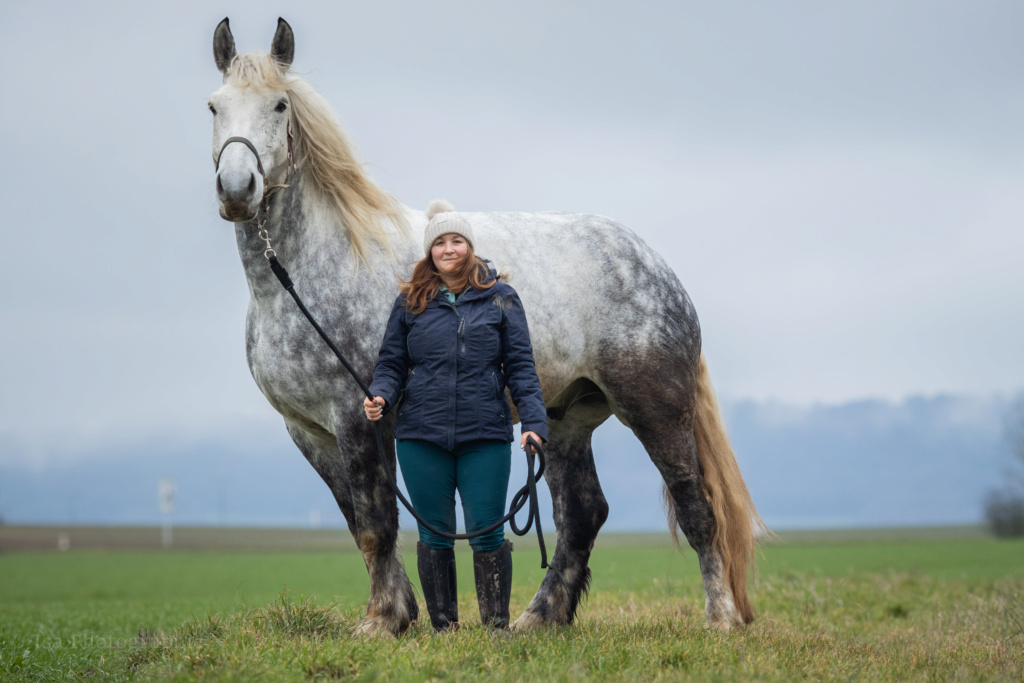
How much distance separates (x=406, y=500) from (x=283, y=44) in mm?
2685

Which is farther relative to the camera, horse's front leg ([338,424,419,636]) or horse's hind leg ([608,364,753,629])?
horse's hind leg ([608,364,753,629])

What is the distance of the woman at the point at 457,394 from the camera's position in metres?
4.46

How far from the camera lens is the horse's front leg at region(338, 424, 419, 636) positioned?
4.71m

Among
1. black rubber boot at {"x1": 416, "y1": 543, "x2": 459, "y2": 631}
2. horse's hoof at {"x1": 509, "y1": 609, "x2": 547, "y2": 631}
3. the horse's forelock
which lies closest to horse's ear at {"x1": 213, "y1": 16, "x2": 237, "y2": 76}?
the horse's forelock

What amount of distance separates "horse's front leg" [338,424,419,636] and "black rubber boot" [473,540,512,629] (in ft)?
1.75

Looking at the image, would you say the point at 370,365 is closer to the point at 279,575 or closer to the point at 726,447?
the point at 726,447

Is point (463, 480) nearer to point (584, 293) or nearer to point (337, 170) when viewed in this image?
point (584, 293)

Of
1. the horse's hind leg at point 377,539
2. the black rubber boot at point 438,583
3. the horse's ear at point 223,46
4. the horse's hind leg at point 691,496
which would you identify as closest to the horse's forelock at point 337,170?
the horse's ear at point 223,46

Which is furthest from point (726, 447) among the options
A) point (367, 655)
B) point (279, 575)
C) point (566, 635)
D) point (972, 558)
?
point (972, 558)

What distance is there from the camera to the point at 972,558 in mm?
30078

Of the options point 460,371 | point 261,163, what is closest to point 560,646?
point 460,371

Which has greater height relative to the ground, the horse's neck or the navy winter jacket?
the horse's neck

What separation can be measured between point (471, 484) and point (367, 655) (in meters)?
0.98

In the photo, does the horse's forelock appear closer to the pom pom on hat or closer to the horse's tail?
the pom pom on hat
